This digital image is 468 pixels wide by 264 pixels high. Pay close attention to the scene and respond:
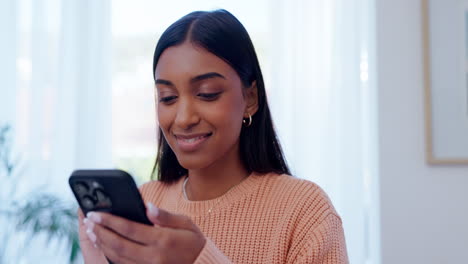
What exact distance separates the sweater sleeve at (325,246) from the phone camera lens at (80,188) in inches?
15.3

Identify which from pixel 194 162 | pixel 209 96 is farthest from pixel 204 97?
pixel 194 162

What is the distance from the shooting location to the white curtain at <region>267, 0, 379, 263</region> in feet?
7.48

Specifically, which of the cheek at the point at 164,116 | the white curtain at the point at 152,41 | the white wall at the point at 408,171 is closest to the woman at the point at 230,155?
the cheek at the point at 164,116

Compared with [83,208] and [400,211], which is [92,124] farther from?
[83,208]

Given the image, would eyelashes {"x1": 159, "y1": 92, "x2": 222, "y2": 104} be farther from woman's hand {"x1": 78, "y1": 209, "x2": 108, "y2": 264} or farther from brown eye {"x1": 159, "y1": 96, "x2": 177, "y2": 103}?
woman's hand {"x1": 78, "y1": 209, "x2": 108, "y2": 264}

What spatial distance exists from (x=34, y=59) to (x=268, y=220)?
182 centimetres

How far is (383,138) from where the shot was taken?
1.94m

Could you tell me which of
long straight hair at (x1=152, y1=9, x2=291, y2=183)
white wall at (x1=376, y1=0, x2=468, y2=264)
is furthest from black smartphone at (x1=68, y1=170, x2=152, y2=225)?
white wall at (x1=376, y1=0, x2=468, y2=264)

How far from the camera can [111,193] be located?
0.68 meters

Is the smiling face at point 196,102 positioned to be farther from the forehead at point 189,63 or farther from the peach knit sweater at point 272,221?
the peach knit sweater at point 272,221

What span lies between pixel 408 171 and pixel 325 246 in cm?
114

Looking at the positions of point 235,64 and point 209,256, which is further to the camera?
point 235,64

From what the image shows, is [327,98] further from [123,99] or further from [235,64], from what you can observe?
[235,64]

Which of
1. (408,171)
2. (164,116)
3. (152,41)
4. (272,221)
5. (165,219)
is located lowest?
(408,171)
